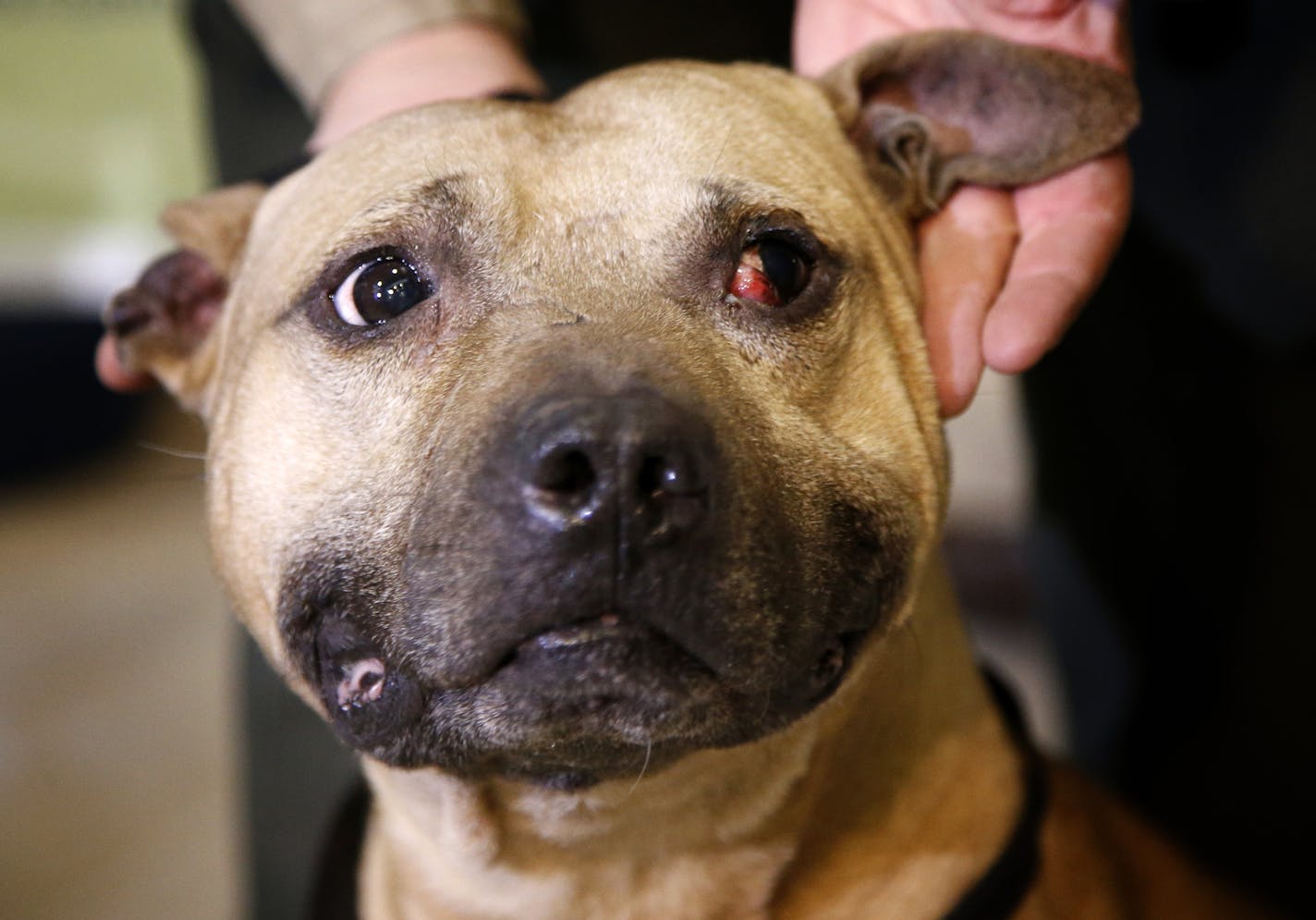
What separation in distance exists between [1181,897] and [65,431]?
5026 mm

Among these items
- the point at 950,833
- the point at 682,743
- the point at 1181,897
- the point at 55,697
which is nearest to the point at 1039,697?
the point at 1181,897

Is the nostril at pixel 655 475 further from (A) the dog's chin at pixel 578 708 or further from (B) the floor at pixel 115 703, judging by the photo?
(B) the floor at pixel 115 703

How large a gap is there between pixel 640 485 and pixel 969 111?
1.16m

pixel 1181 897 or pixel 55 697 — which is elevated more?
pixel 1181 897

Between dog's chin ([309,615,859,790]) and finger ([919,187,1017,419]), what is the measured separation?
1.91ft

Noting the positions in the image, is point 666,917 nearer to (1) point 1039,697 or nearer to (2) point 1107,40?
(2) point 1107,40

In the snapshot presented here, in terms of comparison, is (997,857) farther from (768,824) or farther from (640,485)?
(640,485)

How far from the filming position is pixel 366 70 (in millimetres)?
2576

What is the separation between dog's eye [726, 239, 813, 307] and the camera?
1812mm

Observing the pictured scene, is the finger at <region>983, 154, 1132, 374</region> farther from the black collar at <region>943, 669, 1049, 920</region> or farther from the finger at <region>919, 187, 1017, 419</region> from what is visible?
the black collar at <region>943, 669, 1049, 920</region>

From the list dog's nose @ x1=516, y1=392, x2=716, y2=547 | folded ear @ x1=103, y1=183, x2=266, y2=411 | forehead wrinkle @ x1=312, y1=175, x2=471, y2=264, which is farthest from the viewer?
folded ear @ x1=103, y1=183, x2=266, y2=411

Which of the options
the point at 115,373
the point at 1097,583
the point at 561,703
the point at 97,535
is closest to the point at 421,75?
the point at 115,373

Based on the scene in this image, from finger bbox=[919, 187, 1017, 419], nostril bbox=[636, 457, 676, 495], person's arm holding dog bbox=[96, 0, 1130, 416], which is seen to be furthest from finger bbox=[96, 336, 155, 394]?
finger bbox=[919, 187, 1017, 419]

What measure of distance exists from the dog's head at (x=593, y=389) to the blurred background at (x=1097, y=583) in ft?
1.42
